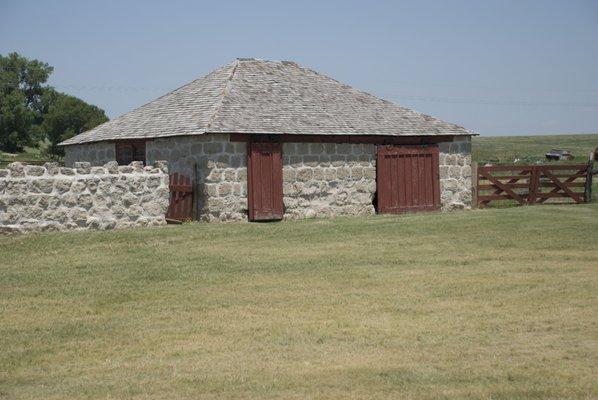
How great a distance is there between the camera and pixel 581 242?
55.7ft

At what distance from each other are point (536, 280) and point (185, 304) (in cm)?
495

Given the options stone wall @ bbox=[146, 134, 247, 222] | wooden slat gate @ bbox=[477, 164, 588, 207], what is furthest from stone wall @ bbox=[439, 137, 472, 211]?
stone wall @ bbox=[146, 134, 247, 222]

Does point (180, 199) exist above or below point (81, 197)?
below

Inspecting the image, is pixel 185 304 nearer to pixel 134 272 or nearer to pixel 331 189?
pixel 134 272

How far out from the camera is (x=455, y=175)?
25.8 meters

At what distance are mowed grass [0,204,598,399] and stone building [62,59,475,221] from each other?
3.65 m

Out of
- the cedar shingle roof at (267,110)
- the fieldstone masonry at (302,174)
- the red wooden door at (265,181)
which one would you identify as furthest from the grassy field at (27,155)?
the red wooden door at (265,181)

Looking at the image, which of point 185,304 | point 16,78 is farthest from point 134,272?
point 16,78

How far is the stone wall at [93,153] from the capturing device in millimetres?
25312

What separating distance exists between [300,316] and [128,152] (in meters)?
15.6

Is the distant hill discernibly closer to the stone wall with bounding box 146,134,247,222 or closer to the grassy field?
the grassy field

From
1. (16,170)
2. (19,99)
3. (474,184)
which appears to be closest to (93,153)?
(16,170)

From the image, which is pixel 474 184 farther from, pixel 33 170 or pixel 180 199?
pixel 33 170

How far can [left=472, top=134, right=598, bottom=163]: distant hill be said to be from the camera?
61031 millimetres
